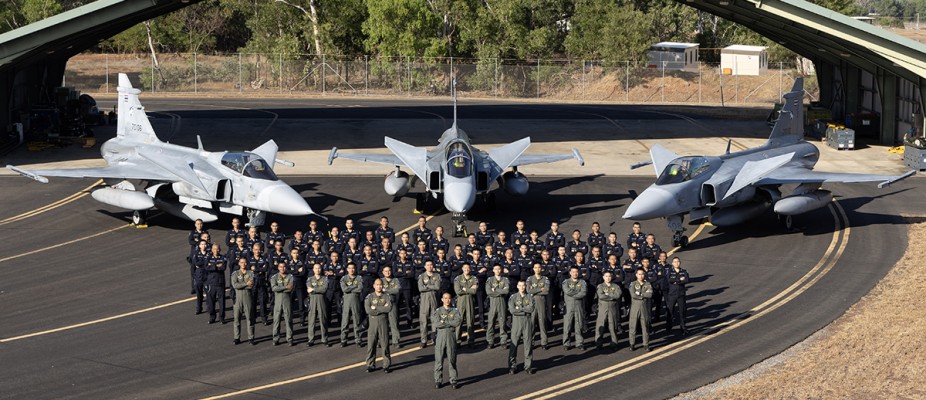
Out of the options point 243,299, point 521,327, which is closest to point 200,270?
point 243,299

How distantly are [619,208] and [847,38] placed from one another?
11.1 m

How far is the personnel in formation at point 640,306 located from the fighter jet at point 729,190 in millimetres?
7235

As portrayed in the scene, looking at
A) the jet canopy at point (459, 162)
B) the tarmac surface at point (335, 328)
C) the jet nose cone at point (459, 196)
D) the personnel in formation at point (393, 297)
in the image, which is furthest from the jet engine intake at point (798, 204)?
the personnel in formation at point (393, 297)

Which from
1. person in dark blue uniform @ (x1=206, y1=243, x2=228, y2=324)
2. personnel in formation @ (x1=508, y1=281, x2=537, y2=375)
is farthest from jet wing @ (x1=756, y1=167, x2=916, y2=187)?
person in dark blue uniform @ (x1=206, y1=243, x2=228, y2=324)

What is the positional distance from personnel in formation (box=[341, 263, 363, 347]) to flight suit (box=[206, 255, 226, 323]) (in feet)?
9.57

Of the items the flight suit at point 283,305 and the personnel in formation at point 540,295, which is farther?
the flight suit at point 283,305

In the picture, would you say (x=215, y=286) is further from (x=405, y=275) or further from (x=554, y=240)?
(x=554, y=240)

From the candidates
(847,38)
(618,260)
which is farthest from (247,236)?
(847,38)

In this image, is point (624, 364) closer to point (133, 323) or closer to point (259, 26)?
point (133, 323)

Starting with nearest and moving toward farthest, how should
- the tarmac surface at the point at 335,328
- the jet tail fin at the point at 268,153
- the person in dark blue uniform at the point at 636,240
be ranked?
the tarmac surface at the point at 335,328
the person in dark blue uniform at the point at 636,240
the jet tail fin at the point at 268,153

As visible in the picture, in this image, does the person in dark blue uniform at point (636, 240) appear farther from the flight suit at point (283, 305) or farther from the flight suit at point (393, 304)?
the flight suit at point (283, 305)

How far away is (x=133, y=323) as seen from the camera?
21328 millimetres

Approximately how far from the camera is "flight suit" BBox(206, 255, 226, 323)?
69.8 feet

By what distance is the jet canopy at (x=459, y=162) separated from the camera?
95.7 feet
